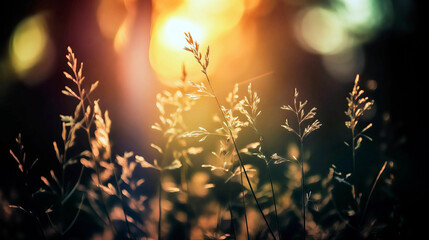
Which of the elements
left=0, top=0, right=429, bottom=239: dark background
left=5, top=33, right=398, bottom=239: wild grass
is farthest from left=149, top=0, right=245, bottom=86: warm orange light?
left=5, top=33, right=398, bottom=239: wild grass

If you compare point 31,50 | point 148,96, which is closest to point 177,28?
point 148,96

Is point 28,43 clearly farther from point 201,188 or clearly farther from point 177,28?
point 201,188

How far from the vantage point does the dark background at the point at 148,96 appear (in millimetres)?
2889

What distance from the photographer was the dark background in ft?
9.48

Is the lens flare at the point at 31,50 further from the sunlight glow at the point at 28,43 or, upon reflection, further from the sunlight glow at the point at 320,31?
the sunlight glow at the point at 320,31

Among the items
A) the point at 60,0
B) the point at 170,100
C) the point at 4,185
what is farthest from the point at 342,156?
the point at 60,0

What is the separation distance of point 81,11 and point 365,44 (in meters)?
4.94

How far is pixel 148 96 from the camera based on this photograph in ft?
11.1

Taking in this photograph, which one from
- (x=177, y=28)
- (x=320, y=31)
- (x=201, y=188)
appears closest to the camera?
(x=201, y=188)

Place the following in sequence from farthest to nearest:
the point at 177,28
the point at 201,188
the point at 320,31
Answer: the point at 320,31
the point at 177,28
the point at 201,188

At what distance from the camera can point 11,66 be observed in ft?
11.4

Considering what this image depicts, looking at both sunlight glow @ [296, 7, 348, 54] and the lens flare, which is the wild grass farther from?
sunlight glow @ [296, 7, 348, 54]

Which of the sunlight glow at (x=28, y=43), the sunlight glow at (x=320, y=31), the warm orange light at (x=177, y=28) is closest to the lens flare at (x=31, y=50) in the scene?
the sunlight glow at (x=28, y=43)

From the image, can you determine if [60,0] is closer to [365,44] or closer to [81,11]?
[81,11]
